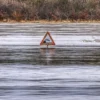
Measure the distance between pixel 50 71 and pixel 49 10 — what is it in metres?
37.1

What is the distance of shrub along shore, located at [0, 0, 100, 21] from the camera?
50.8 metres

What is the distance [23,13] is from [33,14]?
0.97 m

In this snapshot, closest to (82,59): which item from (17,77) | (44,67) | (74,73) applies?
(44,67)

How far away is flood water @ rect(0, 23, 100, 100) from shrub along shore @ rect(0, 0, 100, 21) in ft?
77.8

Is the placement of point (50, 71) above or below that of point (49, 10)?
above

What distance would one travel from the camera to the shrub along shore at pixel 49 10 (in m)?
50.8

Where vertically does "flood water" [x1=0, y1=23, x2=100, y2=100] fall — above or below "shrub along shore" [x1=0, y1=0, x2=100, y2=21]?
above

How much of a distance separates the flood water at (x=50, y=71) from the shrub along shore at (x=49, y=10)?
77.8ft

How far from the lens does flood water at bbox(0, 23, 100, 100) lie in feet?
39.3

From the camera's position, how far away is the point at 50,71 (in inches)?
624

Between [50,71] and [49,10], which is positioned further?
[49,10]

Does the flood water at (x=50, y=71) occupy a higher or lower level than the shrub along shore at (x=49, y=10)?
higher

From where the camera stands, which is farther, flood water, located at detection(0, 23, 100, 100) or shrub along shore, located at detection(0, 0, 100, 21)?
shrub along shore, located at detection(0, 0, 100, 21)

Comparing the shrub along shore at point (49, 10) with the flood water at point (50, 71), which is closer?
the flood water at point (50, 71)
